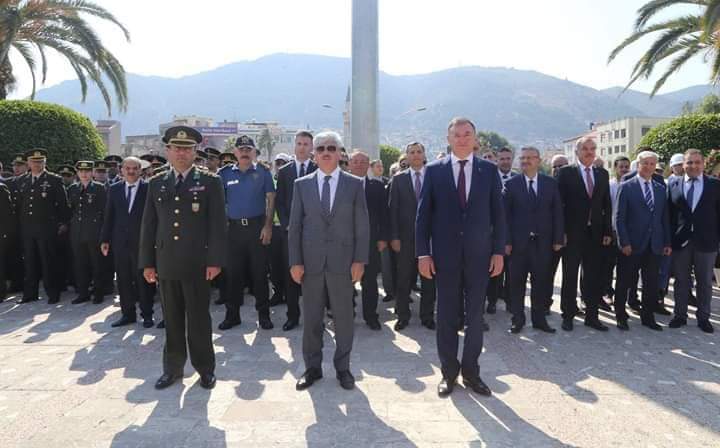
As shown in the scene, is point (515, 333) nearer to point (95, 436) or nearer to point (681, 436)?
point (681, 436)

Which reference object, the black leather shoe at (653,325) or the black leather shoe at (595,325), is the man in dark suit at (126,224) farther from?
the black leather shoe at (653,325)

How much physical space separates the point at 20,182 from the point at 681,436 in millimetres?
8918

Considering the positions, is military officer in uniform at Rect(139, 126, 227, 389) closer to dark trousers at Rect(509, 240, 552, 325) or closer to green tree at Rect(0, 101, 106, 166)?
dark trousers at Rect(509, 240, 552, 325)

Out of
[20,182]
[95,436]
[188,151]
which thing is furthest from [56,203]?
[95,436]

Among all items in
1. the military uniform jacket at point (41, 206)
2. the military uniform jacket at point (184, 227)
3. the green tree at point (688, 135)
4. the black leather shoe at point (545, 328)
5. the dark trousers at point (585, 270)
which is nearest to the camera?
the military uniform jacket at point (184, 227)

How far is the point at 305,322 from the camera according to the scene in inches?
167

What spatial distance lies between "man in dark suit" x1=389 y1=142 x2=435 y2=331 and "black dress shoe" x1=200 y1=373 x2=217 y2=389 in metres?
2.40

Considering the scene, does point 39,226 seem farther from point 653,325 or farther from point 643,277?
point 653,325

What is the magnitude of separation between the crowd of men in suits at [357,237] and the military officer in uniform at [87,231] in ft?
0.09

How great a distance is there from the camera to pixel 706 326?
5.73 meters

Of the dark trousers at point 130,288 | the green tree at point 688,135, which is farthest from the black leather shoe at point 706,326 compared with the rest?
the dark trousers at point 130,288

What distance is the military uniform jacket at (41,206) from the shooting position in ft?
24.4

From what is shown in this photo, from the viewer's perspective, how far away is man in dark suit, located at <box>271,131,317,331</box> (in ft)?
18.9

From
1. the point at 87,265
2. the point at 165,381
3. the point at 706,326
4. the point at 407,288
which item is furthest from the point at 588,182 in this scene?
the point at 87,265
